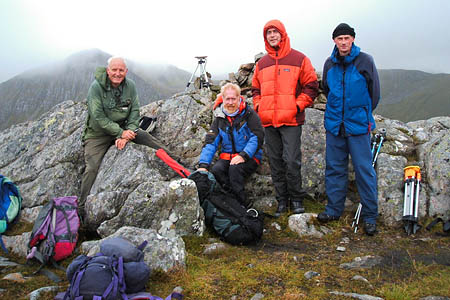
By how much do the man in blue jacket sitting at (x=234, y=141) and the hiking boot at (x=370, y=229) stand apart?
330cm

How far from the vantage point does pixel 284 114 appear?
8.66 m

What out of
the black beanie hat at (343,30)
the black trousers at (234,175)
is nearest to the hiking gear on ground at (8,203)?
the black trousers at (234,175)

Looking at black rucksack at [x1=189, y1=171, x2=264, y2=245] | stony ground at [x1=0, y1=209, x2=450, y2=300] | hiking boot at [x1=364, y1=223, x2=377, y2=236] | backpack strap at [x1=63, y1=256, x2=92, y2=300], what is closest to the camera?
backpack strap at [x1=63, y1=256, x2=92, y2=300]

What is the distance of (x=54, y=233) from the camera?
693 cm

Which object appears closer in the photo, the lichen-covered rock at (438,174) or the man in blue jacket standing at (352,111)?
the man in blue jacket standing at (352,111)

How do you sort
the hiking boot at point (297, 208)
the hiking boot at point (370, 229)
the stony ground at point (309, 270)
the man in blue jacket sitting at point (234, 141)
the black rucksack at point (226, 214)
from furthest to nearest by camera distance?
the man in blue jacket sitting at point (234, 141) → the hiking boot at point (297, 208) → the hiking boot at point (370, 229) → the black rucksack at point (226, 214) → the stony ground at point (309, 270)

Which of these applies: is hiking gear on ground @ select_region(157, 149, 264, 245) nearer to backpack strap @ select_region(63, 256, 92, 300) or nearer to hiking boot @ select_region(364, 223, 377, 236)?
hiking boot @ select_region(364, 223, 377, 236)

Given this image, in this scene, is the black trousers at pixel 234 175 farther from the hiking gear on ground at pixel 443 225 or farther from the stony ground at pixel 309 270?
the hiking gear on ground at pixel 443 225

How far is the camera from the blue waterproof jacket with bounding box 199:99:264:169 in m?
9.19

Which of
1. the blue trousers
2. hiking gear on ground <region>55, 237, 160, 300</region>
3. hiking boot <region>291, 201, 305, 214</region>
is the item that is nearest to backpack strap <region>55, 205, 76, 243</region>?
hiking gear on ground <region>55, 237, 160, 300</region>

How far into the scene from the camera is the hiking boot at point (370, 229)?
7797 millimetres

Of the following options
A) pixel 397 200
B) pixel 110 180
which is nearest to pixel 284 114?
pixel 397 200

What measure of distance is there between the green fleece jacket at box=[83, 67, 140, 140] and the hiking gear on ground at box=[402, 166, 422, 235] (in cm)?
831

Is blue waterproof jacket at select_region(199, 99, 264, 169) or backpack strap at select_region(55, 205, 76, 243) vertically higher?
blue waterproof jacket at select_region(199, 99, 264, 169)
